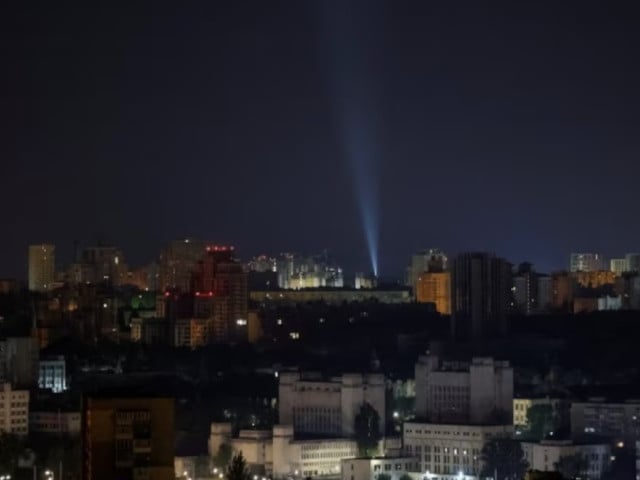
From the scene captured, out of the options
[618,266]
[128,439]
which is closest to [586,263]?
[618,266]

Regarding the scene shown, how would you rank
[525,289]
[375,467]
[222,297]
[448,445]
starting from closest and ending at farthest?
[375,467] → [448,445] → [222,297] → [525,289]

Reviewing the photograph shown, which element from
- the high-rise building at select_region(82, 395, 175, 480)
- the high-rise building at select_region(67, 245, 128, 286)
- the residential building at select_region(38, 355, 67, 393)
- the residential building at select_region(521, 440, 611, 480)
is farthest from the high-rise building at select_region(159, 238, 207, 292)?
the high-rise building at select_region(82, 395, 175, 480)

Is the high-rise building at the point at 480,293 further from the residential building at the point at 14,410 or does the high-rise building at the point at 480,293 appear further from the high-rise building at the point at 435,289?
the residential building at the point at 14,410

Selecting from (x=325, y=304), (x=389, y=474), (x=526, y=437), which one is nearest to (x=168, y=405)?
(x=389, y=474)

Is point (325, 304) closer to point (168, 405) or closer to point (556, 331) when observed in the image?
point (556, 331)

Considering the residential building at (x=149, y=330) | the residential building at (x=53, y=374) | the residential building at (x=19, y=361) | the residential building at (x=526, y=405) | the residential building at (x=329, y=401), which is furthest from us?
the residential building at (x=149, y=330)

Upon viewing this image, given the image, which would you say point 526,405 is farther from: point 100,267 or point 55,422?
point 100,267

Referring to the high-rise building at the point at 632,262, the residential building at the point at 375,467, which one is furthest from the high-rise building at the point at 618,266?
the residential building at the point at 375,467
